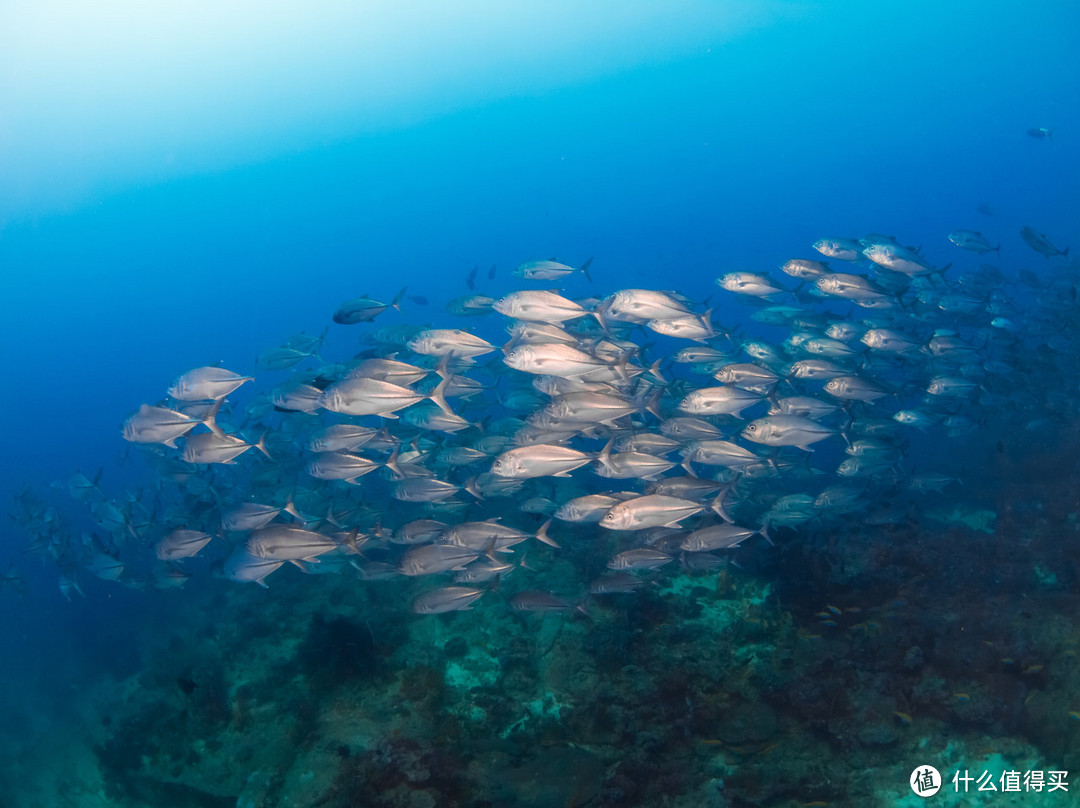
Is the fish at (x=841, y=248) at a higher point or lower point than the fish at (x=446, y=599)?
higher

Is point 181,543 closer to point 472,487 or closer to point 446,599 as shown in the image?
point 446,599

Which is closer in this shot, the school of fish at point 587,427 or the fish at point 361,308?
the school of fish at point 587,427

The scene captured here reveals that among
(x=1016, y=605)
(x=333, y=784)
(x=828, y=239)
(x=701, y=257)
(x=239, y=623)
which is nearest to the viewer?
(x=333, y=784)

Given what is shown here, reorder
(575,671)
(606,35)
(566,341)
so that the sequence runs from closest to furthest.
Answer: (566,341) < (575,671) < (606,35)

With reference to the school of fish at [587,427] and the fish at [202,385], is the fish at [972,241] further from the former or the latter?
the fish at [202,385]

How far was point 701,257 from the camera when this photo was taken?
7931 centimetres

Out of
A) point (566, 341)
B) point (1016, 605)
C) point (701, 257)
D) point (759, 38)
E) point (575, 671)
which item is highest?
point (759, 38)

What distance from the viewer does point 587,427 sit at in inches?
241

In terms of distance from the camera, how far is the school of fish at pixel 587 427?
224 inches

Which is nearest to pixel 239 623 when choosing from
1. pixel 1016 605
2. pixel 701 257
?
pixel 1016 605

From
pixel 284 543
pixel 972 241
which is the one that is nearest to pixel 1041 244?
pixel 972 241

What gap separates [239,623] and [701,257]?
8046 centimetres

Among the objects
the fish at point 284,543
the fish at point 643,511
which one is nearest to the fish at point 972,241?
the fish at point 643,511

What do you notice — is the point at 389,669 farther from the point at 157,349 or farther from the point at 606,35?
the point at 606,35
